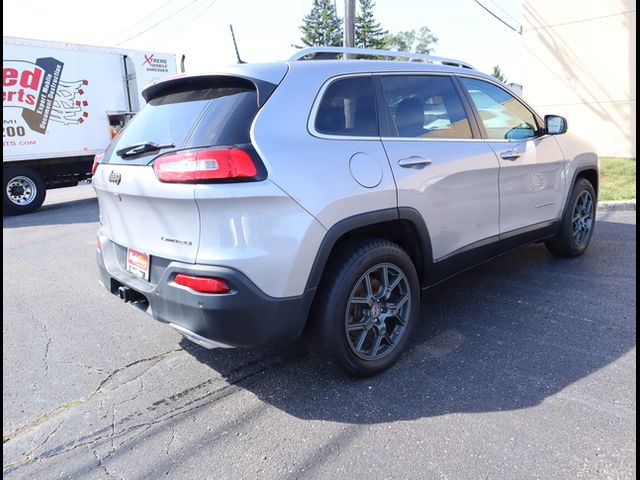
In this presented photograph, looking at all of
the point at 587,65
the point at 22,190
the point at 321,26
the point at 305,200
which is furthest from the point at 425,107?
the point at 321,26

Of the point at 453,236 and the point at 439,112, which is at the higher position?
the point at 439,112

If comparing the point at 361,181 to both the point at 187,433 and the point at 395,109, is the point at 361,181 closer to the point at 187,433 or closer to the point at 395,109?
the point at 395,109

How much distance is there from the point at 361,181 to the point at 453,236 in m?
1.03

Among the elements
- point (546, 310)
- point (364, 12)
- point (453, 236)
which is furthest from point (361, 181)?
point (364, 12)

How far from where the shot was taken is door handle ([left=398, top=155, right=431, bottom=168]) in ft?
9.80

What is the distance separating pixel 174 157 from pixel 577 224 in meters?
4.20

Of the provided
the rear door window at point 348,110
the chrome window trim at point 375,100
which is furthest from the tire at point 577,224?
the rear door window at point 348,110

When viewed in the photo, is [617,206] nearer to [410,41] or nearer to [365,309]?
[365,309]

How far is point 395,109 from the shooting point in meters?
3.14

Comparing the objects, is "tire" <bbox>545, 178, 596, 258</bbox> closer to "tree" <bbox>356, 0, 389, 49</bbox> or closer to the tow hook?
the tow hook

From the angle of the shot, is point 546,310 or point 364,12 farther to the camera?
point 364,12

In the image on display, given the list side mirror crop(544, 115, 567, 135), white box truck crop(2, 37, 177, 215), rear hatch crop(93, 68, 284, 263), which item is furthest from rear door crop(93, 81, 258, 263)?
white box truck crop(2, 37, 177, 215)

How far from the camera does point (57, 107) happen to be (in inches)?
413

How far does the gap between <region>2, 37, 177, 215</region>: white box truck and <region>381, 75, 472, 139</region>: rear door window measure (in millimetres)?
8188
